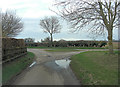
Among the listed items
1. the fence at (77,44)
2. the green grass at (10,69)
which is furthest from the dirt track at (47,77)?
the fence at (77,44)

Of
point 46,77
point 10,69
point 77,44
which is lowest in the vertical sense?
point 46,77

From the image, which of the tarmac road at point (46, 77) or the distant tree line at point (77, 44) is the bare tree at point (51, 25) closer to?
the distant tree line at point (77, 44)

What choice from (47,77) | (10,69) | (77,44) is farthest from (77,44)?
(47,77)

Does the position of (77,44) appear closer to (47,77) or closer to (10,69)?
(10,69)

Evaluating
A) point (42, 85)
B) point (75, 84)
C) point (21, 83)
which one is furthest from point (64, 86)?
point (21, 83)

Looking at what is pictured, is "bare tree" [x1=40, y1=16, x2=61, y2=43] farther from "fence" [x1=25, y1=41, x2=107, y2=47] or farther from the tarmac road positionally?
the tarmac road

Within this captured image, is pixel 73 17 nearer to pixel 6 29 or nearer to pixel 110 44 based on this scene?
pixel 110 44

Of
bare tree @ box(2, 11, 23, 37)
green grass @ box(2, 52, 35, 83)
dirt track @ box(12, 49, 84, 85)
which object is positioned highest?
bare tree @ box(2, 11, 23, 37)

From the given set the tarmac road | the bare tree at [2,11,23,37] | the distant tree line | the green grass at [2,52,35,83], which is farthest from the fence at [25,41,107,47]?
the tarmac road

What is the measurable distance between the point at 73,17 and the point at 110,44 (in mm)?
4522

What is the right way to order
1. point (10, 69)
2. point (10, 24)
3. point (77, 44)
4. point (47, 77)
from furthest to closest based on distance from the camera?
point (77, 44) → point (10, 24) → point (10, 69) → point (47, 77)

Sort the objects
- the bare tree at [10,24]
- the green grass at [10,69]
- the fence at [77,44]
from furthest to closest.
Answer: the fence at [77,44]
the bare tree at [10,24]
the green grass at [10,69]

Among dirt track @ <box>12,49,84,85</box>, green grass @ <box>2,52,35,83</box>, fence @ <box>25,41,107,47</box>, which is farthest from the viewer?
fence @ <box>25,41,107,47</box>

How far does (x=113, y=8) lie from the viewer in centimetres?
1080
